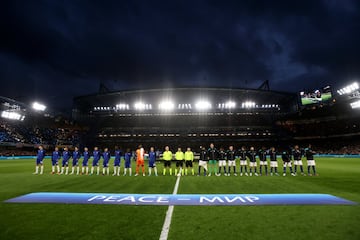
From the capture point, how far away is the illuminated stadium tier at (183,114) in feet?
191

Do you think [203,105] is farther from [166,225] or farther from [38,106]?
[166,225]

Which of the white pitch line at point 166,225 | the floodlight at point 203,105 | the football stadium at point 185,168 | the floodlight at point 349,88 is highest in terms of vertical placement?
the floodlight at point 203,105

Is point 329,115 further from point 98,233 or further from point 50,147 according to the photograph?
point 50,147

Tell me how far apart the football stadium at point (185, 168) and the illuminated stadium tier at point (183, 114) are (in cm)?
32

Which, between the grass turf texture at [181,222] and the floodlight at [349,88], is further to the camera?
the floodlight at [349,88]

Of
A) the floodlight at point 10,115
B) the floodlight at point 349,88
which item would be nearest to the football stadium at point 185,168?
the floodlight at point 349,88

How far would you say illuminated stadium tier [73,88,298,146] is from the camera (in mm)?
58188

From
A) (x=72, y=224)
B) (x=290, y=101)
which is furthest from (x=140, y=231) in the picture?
(x=290, y=101)

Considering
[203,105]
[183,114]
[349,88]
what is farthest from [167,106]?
[349,88]

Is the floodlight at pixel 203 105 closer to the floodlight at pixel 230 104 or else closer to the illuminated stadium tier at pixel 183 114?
the illuminated stadium tier at pixel 183 114

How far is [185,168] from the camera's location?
17625 millimetres

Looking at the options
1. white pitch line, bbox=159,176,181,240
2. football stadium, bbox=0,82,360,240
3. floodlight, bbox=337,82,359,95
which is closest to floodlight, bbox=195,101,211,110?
football stadium, bbox=0,82,360,240

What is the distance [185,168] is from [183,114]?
162 ft

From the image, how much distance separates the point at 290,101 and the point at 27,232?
2628 inches
